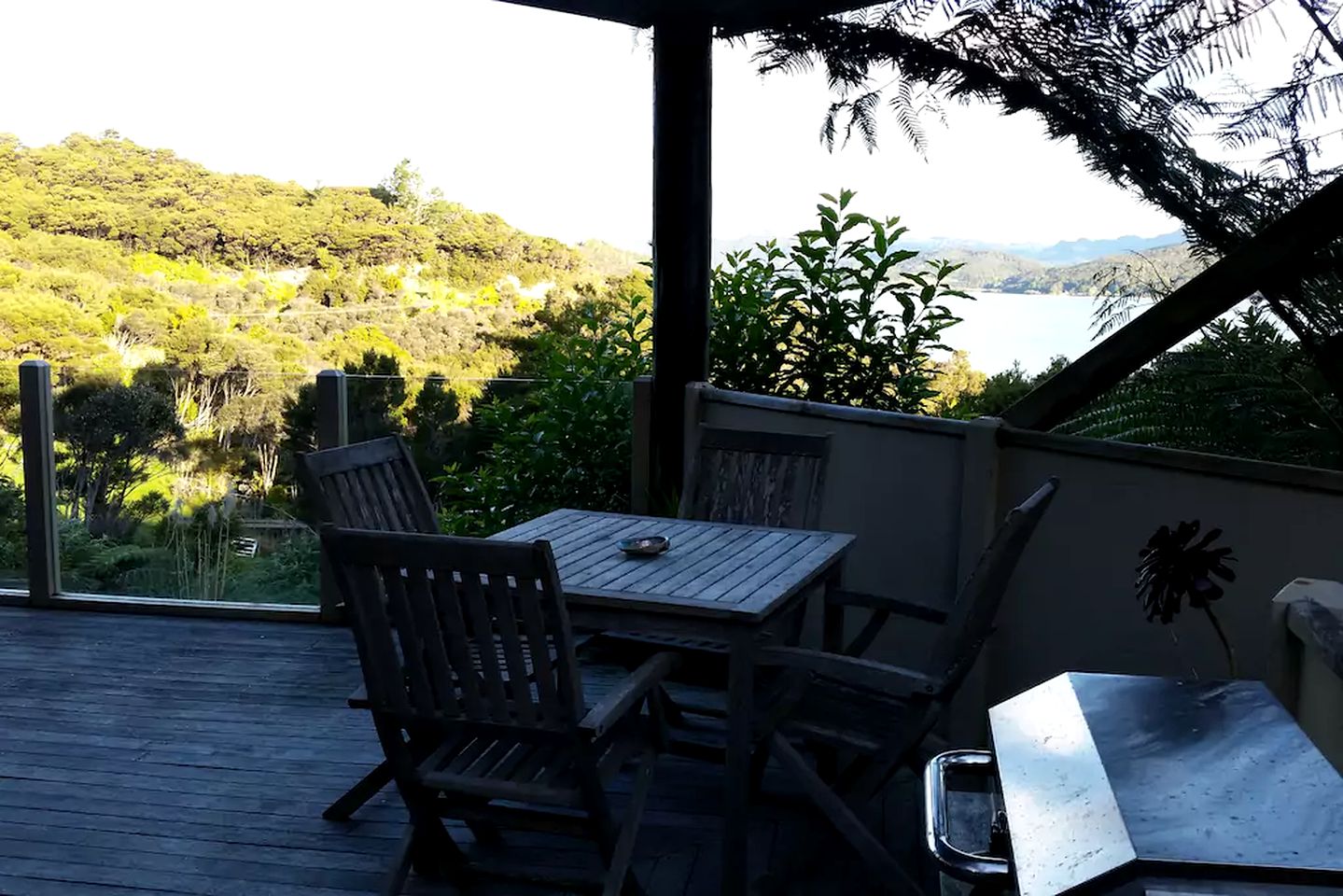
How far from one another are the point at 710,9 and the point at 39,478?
373 cm

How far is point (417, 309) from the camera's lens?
52.0ft

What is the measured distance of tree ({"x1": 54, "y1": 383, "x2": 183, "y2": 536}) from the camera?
5324 mm

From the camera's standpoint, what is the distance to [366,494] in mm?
3580

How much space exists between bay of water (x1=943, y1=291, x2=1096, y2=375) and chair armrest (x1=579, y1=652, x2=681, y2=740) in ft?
8.10

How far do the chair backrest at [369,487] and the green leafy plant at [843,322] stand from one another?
5.60 feet

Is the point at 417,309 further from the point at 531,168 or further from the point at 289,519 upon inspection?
the point at 289,519

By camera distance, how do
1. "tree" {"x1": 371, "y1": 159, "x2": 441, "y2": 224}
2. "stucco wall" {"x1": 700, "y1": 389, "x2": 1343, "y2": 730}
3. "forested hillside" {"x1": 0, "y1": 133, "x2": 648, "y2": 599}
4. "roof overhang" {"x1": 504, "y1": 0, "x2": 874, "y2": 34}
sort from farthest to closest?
1. "tree" {"x1": 371, "y1": 159, "x2": 441, "y2": 224}
2. "forested hillside" {"x1": 0, "y1": 133, "x2": 648, "y2": 599}
3. "roof overhang" {"x1": 504, "y1": 0, "x2": 874, "y2": 34}
4. "stucco wall" {"x1": 700, "y1": 389, "x2": 1343, "y2": 730}

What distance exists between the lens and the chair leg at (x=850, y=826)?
2715 mm

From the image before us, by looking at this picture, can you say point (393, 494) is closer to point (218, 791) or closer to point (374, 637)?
point (218, 791)

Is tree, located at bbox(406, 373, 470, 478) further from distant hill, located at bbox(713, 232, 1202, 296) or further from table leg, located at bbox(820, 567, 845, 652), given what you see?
table leg, located at bbox(820, 567, 845, 652)

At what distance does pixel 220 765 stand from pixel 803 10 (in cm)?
329

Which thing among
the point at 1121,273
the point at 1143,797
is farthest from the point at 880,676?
the point at 1121,273

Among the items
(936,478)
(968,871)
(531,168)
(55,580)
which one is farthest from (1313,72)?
(531,168)

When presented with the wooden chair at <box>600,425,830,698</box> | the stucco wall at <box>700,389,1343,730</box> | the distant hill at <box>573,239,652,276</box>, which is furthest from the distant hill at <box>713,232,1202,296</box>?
the distant hill at <box>573,239,652,276</box>
